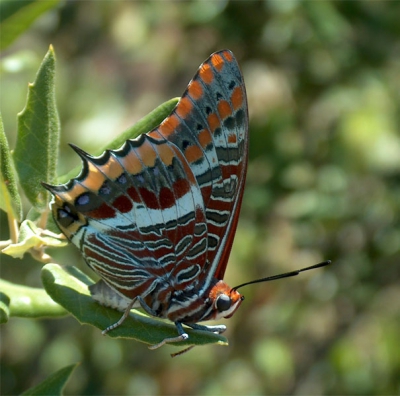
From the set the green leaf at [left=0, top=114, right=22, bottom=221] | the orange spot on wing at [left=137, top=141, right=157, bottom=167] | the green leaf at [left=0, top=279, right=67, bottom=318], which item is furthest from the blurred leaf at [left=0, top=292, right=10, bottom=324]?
the orange spot on wing at [left=137, top=141, right=157, bottom=167]

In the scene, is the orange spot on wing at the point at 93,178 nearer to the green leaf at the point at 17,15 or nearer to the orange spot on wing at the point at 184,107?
the orange spot on wing at the point at 184,107

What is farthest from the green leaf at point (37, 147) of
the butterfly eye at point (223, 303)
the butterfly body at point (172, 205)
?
the butterfly eye at point (223, 303)

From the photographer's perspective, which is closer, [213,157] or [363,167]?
[213,157]

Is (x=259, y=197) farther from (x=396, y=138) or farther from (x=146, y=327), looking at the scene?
(x=146, y=327)

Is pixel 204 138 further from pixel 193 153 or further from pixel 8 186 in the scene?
pixel 8 186

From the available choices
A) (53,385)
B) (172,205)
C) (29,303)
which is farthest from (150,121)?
(53,385)

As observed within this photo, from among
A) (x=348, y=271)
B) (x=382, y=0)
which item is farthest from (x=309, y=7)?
(x=348, y=271)

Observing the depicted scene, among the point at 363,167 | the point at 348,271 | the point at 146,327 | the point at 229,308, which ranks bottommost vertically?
the point at 348,271
